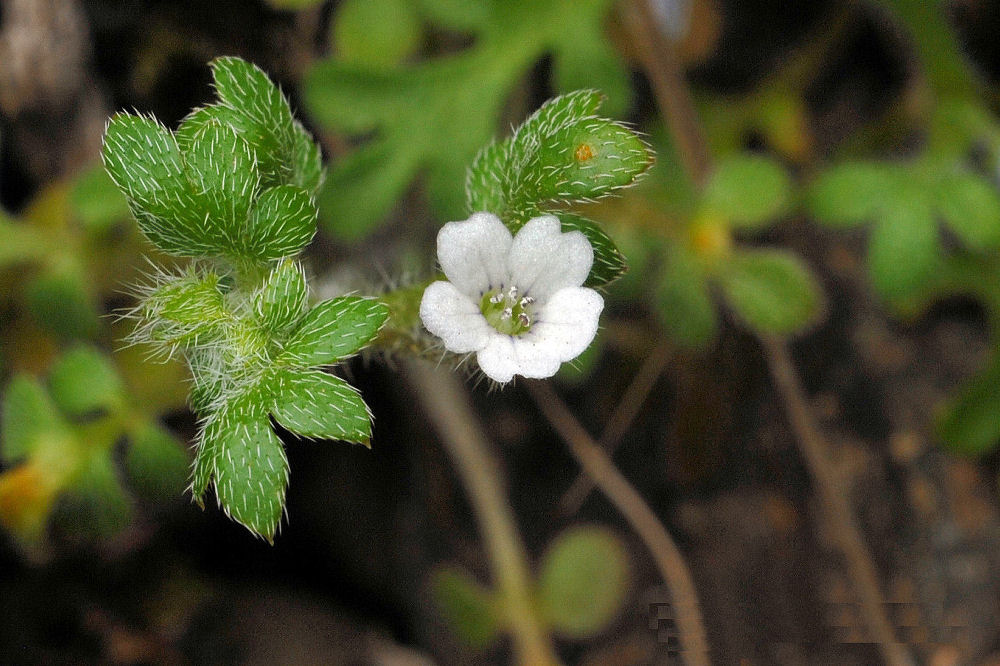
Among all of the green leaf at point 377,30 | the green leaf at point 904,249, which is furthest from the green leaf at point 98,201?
the green leaf at point 904,249

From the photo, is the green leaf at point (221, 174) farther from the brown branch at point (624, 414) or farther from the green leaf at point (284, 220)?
the brown branch at point (624, 414)

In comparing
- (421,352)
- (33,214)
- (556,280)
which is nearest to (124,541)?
(33,214)

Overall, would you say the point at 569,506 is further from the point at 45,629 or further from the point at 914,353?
the point at 45,629

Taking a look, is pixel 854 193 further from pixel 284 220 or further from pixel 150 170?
pixel 150 170

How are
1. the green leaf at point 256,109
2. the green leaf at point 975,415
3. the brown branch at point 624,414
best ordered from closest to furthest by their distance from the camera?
the green leaf at point 256,109, the green leaf at point 975,415, the brown branch at point 624,414

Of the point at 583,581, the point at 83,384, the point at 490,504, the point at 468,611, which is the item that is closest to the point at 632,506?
the point at 583,581

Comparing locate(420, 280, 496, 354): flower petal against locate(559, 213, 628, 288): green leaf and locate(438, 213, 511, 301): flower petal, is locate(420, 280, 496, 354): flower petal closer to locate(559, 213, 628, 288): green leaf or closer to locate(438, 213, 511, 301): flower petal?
locate(438, 213, 511, 301): flower petal
